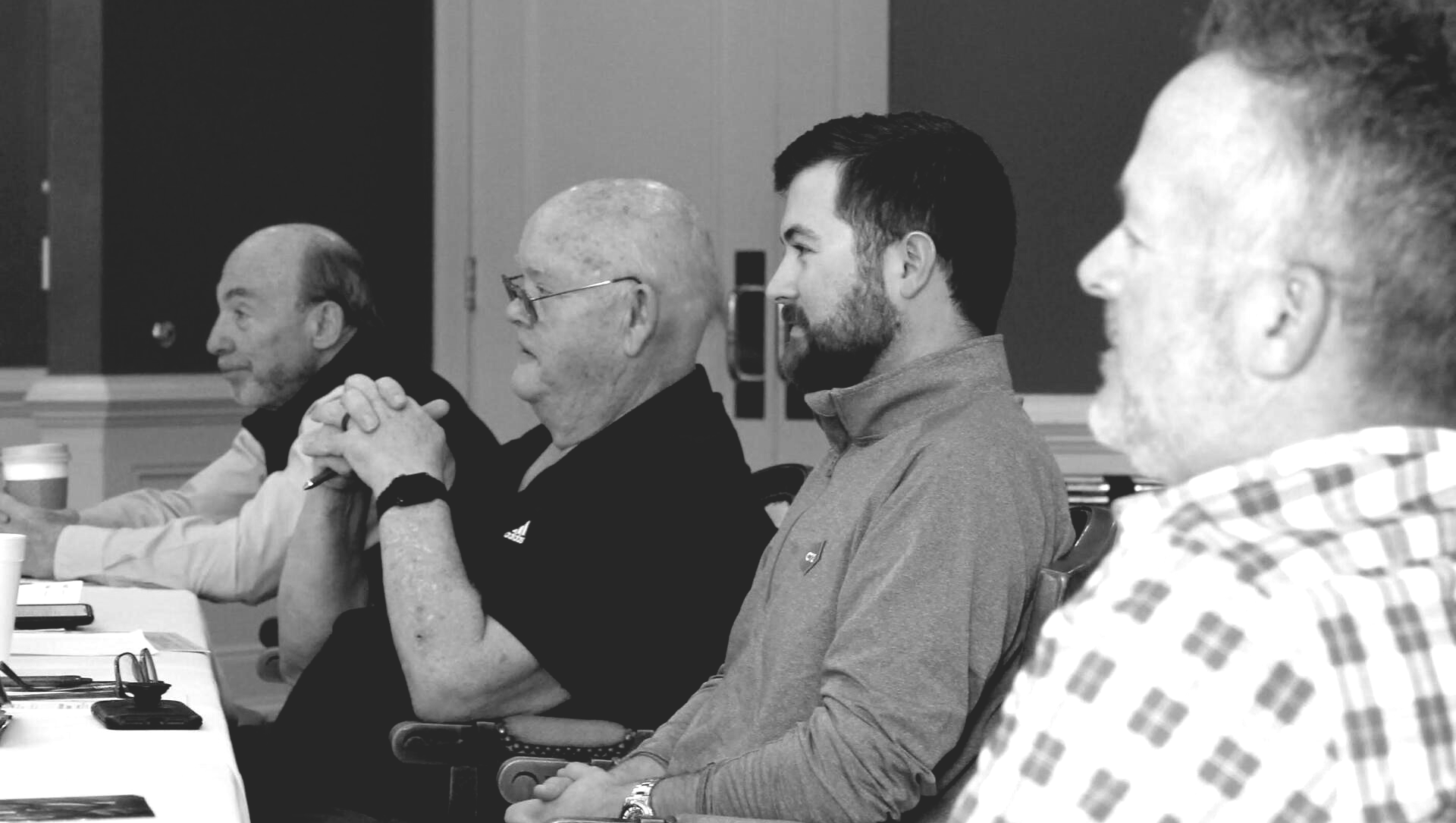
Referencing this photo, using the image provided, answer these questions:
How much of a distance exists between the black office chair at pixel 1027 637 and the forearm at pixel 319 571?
1.32m

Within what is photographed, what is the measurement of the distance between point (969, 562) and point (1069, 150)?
2.65 metres

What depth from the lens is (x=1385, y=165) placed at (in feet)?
2.66

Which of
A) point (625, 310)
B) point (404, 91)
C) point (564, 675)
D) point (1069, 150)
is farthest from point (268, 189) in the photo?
point (564, 675)

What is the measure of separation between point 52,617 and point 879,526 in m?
1.09

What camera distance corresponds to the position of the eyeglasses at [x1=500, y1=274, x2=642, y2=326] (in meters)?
2.55

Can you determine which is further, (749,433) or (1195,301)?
(749,433)

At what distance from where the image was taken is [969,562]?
168cm

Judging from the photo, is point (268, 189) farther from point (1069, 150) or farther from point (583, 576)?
point (583, 576)

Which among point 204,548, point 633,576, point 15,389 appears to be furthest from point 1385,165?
point 15,389

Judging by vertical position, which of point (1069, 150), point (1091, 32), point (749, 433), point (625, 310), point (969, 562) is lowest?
point (749, 433)

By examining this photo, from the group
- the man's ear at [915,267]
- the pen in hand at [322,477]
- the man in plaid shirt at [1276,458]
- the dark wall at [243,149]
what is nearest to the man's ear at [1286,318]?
the man in plaid shirt at [1276,458]

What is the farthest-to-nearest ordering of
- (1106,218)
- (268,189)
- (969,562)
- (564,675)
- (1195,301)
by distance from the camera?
(268,189) < (1106,218) < (564,675) < (969,562) < (1195,301)

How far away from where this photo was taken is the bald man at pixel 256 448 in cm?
277

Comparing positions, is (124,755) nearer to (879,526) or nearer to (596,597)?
(879,526)
